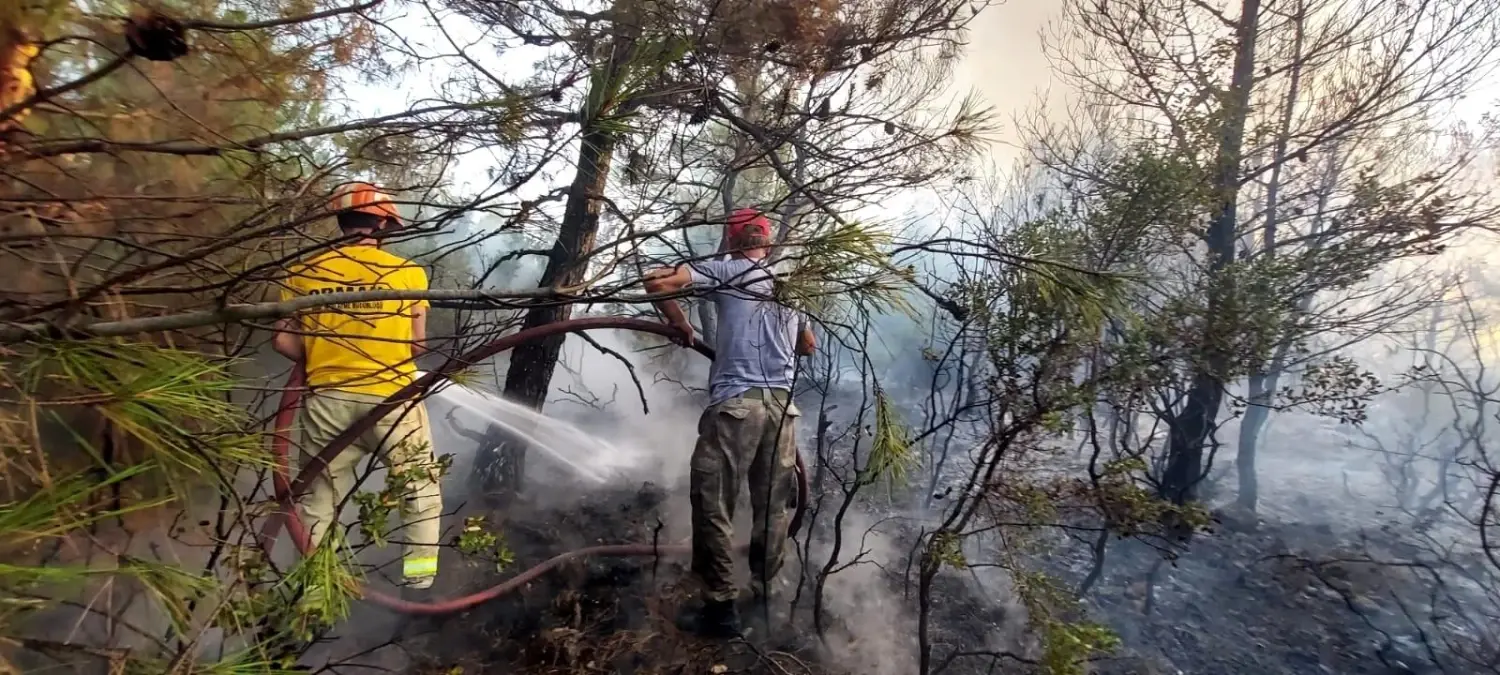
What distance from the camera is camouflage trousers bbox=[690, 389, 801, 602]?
11.1ft

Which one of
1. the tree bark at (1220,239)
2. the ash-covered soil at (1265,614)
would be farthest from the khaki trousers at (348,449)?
the tree bark at (1220,239)

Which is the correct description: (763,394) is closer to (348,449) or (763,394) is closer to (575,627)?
(575,627)

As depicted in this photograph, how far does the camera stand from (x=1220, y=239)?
5.74 m

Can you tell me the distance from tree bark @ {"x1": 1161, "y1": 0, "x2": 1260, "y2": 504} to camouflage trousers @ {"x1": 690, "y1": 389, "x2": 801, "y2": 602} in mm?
3316

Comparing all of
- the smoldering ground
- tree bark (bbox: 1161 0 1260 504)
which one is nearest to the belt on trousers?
the smoldering ground

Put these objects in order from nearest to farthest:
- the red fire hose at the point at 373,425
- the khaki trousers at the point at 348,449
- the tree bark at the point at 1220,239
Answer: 1. the red fire hose at the point at 373,425
2. the khaki trousers at the point at 348,449
3. the tree bark at the point at 1220,239

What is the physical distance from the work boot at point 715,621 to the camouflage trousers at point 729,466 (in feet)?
0.20

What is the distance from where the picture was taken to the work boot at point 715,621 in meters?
3.37

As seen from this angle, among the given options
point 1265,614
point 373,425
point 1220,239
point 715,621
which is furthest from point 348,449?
point 1220,239

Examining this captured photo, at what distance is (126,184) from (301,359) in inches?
32.4

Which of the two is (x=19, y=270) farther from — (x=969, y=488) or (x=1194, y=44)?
(x=1194, y=44)

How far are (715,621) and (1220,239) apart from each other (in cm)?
520

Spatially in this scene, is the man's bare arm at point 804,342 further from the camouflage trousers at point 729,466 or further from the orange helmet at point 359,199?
the orange helmet at point 359,199

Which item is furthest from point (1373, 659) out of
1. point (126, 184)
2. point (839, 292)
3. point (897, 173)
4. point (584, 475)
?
point (126, 184)
